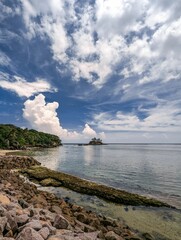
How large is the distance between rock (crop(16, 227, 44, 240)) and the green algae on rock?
1169 centimetres

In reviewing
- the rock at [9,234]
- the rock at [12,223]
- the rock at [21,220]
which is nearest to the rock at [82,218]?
the rock at [21,220]

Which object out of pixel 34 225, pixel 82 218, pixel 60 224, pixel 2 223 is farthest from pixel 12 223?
pixel 82 218

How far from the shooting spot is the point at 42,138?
158625mm

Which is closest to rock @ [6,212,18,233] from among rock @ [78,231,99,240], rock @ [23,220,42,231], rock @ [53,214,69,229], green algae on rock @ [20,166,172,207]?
rock @ [23,220,42,231]

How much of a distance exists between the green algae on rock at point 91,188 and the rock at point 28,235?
38.3 ft

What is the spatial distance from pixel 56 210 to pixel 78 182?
10.5m

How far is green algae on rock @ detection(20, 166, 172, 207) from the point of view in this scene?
16906 millimetres

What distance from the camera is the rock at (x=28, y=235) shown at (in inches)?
247

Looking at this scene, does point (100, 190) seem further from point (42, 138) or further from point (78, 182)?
point (42, 138)

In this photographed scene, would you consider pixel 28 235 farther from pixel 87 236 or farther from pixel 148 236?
pixel 148 236

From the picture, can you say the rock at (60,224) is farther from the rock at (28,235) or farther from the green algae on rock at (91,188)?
the green algae on rock at (91,188)

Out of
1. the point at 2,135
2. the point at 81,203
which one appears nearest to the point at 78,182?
the point at 81,203

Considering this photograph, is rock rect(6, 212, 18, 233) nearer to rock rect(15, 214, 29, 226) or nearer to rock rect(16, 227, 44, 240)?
rock rect(15, 214, 29, 226)

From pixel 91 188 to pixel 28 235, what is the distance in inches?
563
